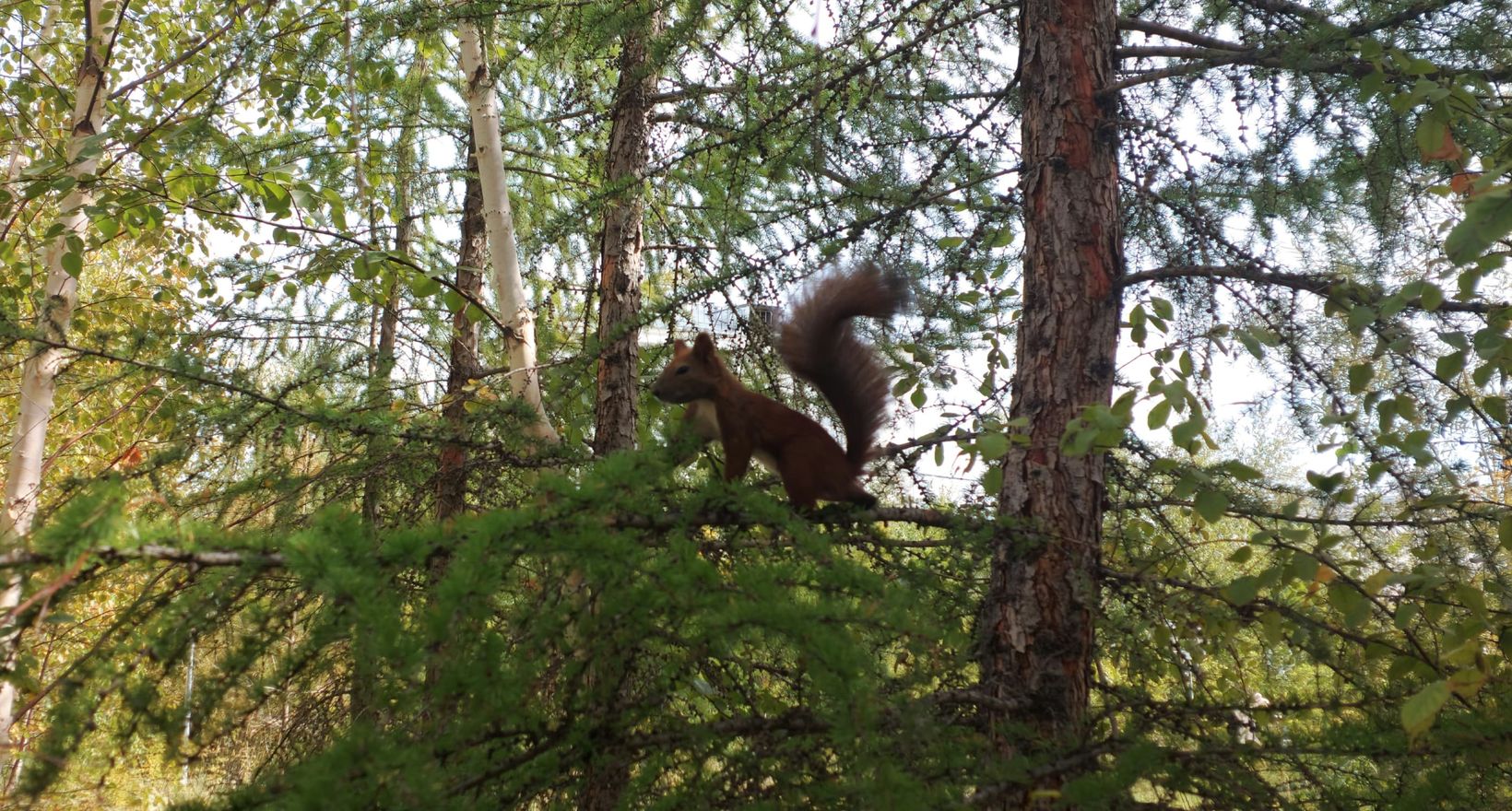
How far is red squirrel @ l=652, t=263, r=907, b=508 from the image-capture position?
10.1ft

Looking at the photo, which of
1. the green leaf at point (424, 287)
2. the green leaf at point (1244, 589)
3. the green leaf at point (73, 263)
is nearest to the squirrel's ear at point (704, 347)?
the green leaf at point (424, 287)

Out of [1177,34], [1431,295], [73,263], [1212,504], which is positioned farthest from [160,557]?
[73,263]

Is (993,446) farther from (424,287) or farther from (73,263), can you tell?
(73,263)

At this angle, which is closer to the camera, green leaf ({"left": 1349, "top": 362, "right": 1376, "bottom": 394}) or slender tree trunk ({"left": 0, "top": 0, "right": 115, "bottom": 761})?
green leaf ({"left": 1349, "top": 362, "right": 1376, "bottom": 394})

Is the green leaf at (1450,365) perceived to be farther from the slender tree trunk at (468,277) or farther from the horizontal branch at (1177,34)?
the slender tree trunk at (468,277)

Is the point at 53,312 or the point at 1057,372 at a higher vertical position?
the point at 53,312

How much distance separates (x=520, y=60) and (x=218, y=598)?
5.64 metres

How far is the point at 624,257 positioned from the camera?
4953 millimetres

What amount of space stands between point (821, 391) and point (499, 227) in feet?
6.27

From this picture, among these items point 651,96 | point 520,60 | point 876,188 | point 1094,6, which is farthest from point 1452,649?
point 520,60

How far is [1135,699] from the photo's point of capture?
2.54 m

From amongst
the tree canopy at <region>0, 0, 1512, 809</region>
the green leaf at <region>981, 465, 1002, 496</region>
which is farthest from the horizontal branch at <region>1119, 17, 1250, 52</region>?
the green leaf at <region>981, 465, 1002, 496</region>

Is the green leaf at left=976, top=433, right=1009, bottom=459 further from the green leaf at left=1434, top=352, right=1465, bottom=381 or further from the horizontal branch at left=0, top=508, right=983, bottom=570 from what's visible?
the green leaf at left=1434, top=352, right=1465, bottom=381

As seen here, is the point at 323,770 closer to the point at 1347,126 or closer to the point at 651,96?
the point at 1347,126
